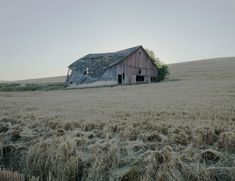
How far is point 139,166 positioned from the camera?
6066mm

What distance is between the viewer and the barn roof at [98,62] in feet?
144

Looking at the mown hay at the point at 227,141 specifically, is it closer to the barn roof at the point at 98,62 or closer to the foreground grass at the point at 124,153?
the foreground grass at the point at 124,153

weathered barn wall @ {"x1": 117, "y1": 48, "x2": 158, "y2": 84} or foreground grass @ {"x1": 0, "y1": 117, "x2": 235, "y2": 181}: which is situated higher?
weathered barn wall @ {"x1": 117, "y1": 48, "x2": 158, "y2": 84}

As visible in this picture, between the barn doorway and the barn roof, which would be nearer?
the barn roof

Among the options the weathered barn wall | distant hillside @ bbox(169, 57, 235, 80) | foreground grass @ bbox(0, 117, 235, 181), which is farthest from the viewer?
the weathered barn wall

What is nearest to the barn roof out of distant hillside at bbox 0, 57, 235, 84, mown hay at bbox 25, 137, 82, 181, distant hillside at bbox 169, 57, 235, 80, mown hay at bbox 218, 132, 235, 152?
distant hillside at bbox 0, 57, 235, 84

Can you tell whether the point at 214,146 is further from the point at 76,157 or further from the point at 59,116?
the point at 59,116

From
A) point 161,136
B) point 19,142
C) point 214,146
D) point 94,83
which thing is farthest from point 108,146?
point 94,83

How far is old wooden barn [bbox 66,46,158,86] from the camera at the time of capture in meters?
43.4

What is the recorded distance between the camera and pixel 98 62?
4584 centimetres

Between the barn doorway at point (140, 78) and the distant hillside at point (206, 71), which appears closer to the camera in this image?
the distant hillside at point (206, 71)

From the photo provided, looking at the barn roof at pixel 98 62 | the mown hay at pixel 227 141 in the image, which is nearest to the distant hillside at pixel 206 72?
the barn roof at pixel 98 62

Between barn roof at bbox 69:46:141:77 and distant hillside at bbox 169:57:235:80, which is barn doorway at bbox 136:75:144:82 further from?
distant hillside at bbox 169:57:235:80

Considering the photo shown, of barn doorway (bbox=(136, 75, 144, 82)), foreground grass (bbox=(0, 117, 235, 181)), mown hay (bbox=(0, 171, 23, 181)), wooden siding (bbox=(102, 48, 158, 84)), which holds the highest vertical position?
wooden siding (bbox=(102, 48, 158, 84))
